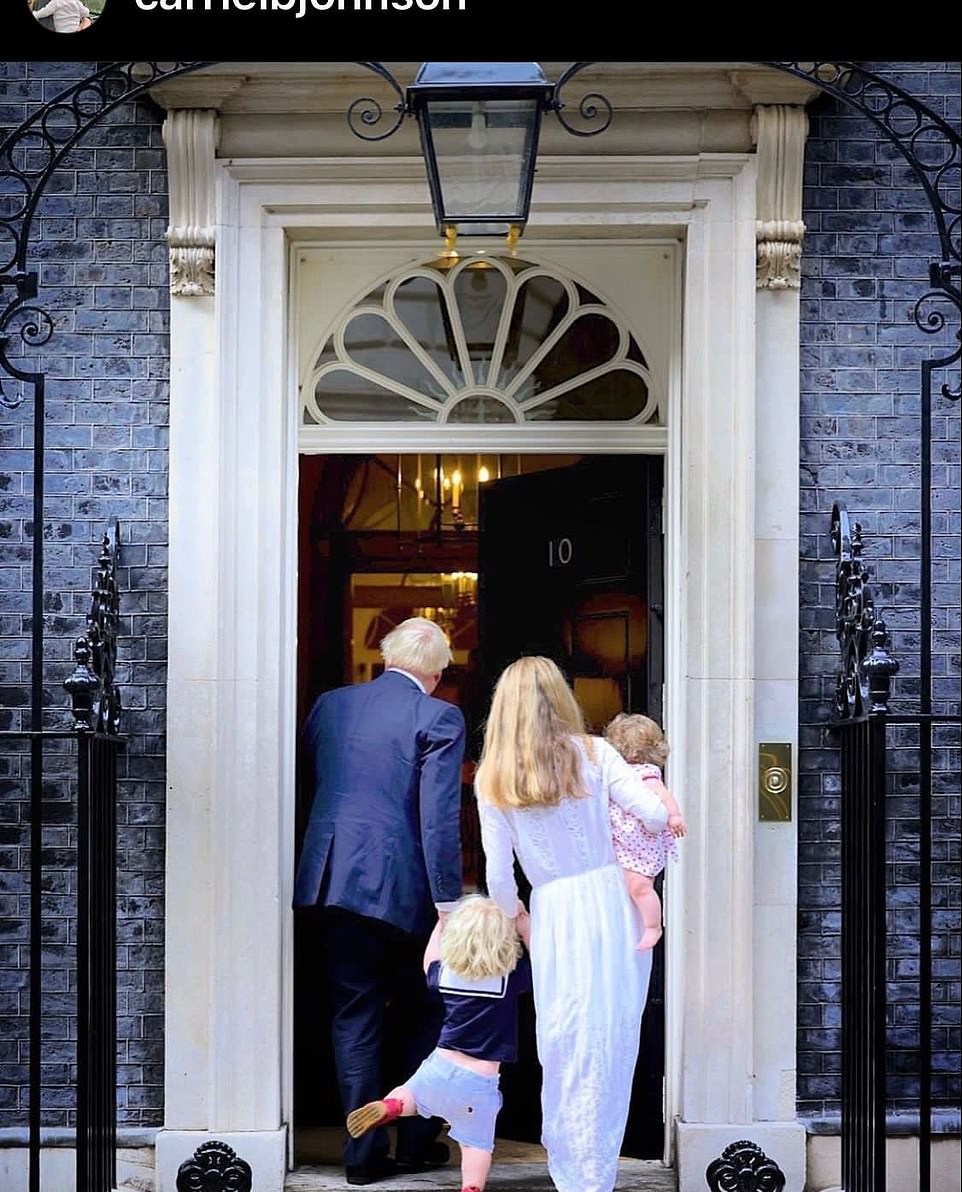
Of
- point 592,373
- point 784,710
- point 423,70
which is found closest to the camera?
point 423,70

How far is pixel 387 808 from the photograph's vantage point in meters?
7.04

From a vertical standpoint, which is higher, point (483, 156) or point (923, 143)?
point (923, 143)

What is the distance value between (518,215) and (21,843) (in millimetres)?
2790

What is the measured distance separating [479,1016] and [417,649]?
4.43 feet

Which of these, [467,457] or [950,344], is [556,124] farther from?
[467,457]

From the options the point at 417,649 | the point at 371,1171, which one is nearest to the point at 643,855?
the point at 417,649

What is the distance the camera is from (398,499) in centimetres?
884

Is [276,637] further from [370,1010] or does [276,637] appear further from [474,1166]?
[474,1166]

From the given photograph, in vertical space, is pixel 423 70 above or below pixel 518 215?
above

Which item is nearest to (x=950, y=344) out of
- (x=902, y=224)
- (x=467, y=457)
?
(x=902, y=224)

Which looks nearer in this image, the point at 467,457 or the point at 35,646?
the point at 35,646

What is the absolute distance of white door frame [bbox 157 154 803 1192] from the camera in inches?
271

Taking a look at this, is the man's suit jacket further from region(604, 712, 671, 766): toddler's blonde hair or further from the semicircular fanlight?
the semicircular fanlight

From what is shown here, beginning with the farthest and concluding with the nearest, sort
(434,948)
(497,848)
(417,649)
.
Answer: (417,649) → (434,948) → (497,848)
